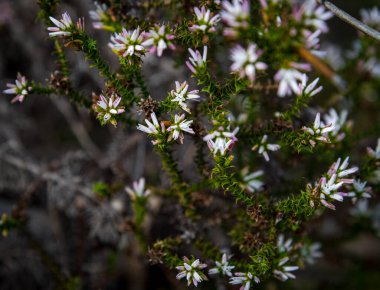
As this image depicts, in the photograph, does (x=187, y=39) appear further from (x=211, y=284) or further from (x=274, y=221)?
(x=211, y=284)

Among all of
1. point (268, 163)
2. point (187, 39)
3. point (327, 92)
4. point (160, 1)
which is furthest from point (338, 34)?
point (187, 39)

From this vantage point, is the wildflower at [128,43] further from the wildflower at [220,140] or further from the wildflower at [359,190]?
the wildflower at [359,190]

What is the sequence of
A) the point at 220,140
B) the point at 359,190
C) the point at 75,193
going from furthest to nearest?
the point at 75,193 < the point at 359,190 < the point at 220,140

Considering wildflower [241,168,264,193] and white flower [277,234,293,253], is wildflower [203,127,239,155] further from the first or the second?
white flower [277,234,293,253]

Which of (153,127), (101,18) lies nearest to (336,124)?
(153,127)

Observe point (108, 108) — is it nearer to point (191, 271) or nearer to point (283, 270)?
point (191, 271)

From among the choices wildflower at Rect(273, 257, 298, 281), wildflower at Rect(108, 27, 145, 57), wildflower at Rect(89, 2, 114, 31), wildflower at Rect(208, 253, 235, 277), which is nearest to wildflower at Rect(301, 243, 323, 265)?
wildflower at Rect(273, 257, 298, 281)

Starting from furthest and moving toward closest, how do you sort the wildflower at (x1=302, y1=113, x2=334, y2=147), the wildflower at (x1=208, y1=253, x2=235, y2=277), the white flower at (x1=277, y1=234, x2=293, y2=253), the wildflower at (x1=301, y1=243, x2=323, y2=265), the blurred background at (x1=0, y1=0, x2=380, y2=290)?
the blurred background at (x1=0, y1=0, x2=380, y2=290) < the wildflower at (x1=301, y1=243, x2=323, y2=265) < the white flower at (x1=277, y1=234, x2=293, y2=253) < the wildflower at (x1=208, y1=253, x2=235, y2=277) < the wildflower at (x1=302, y1=113, x2=334, y2=147)
